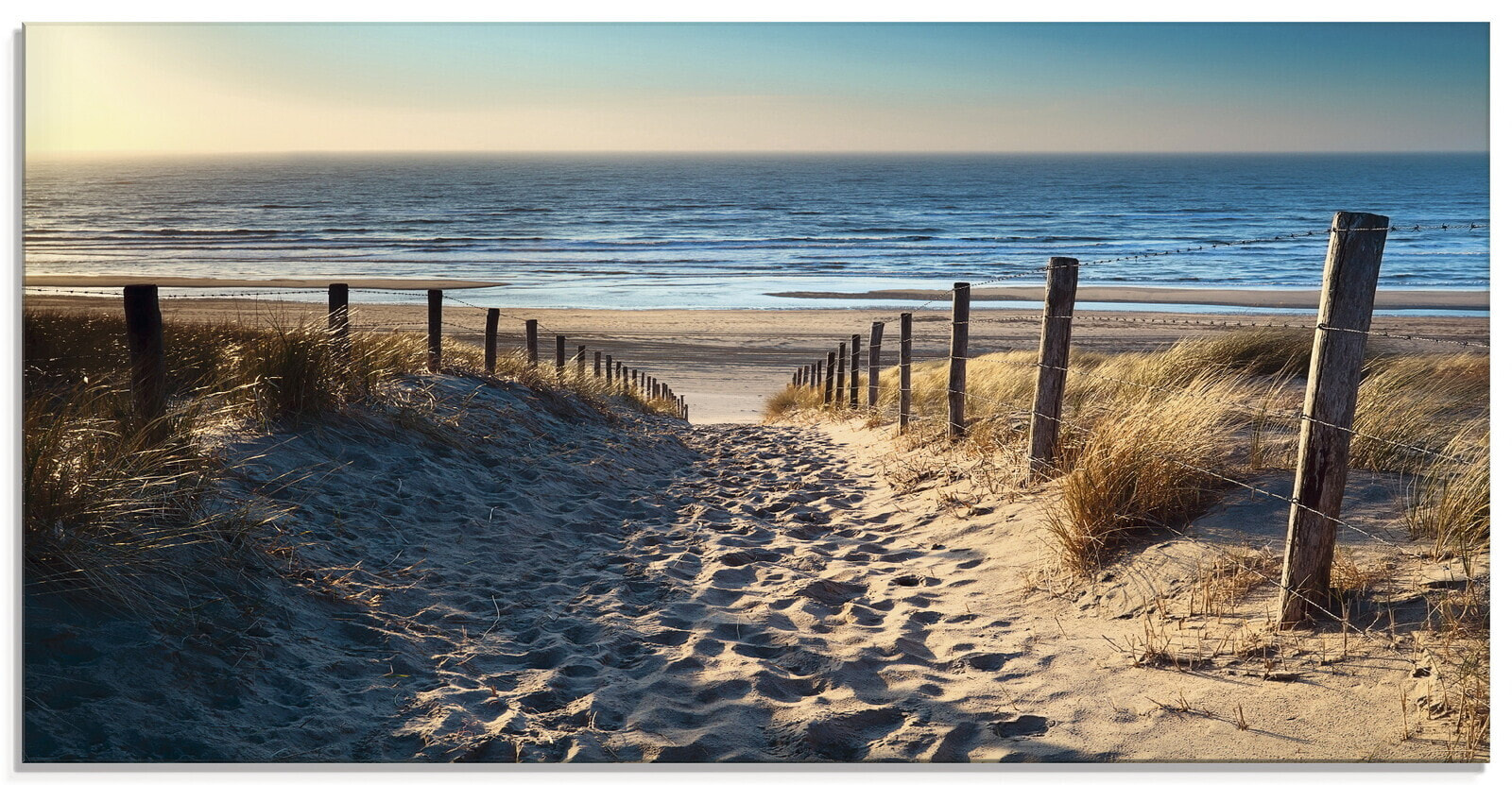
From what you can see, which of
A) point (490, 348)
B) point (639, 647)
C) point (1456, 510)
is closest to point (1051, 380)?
point (1456, 510)

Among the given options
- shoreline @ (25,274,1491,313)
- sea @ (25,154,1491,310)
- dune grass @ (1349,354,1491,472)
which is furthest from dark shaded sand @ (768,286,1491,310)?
dune grass @ (1349,354,1491,472)

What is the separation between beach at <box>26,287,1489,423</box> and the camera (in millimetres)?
19984

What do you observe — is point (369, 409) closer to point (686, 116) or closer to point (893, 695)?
point (686, 116)

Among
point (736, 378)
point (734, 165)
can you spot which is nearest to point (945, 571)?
point (736, 378)

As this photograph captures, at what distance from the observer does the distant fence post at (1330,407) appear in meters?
3.24

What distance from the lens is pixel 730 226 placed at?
54.5 metres

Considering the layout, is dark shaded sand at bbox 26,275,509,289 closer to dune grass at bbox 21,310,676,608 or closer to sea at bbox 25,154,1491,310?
sea at bbox 25,154,1491,310

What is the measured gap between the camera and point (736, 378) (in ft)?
72.6

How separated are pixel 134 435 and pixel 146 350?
0.68 meters

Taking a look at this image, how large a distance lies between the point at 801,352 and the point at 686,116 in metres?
17.8

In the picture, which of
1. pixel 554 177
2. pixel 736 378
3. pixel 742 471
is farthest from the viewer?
pixel 554 177

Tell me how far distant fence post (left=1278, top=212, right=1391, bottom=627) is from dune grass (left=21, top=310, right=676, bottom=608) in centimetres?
404
